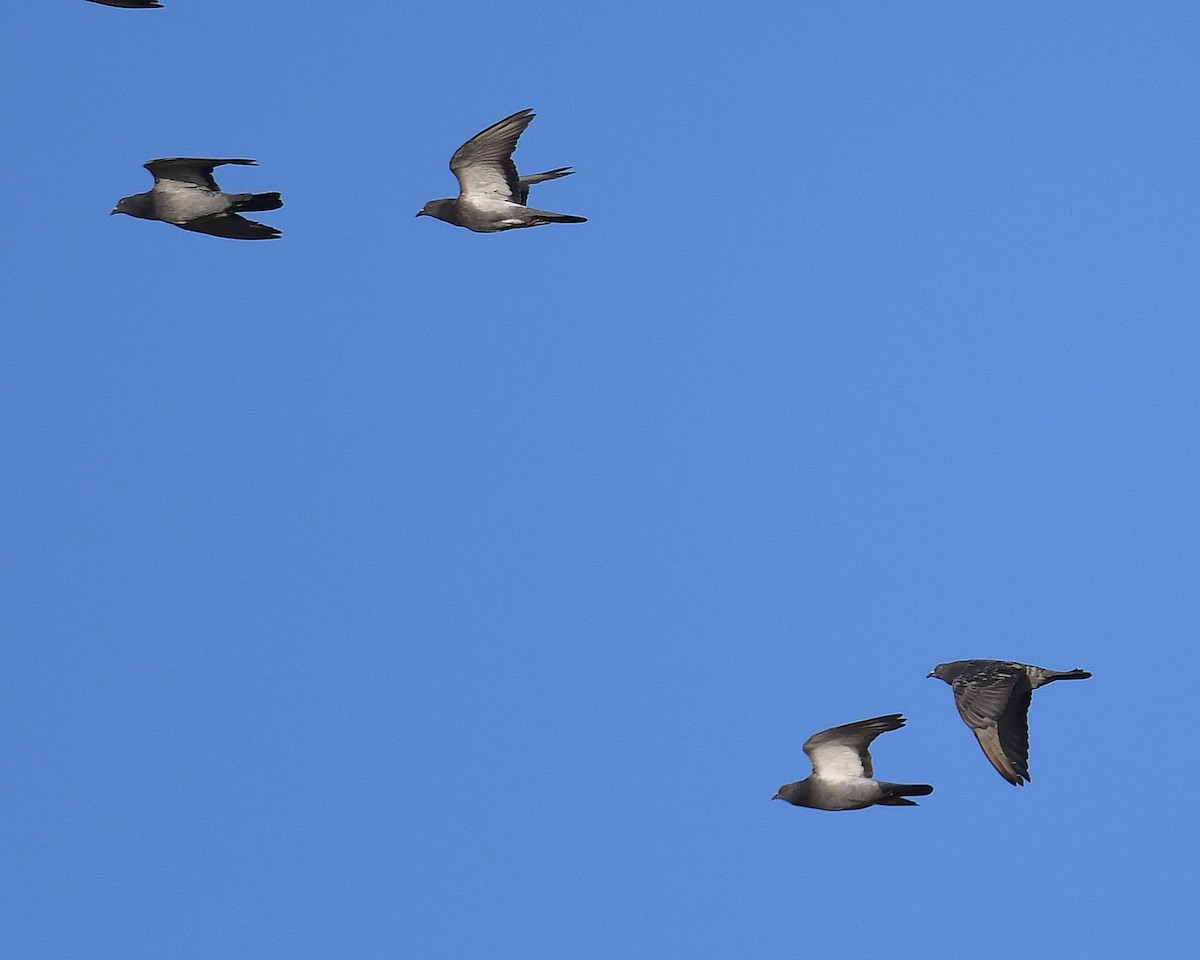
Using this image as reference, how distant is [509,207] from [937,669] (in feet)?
40.6

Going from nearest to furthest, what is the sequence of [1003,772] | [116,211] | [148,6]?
1. [148,6]
2. [1003,772]
3. [116,211]

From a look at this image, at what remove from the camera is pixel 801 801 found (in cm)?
2933

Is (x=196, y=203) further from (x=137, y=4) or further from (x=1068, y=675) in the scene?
(x=1068, y=675)

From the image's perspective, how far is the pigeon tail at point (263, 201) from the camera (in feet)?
93.5

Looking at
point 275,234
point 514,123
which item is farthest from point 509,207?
point 275,234

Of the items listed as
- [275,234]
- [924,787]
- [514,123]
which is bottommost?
[924,787]

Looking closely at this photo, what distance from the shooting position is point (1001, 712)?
2947 centimetres

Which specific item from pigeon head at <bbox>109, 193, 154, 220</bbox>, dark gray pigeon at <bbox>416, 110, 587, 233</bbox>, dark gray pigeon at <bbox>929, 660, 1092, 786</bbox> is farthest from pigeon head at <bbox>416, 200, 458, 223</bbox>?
dark gray pigeon at <bbox>929, 660, 1092, 786</bbox>

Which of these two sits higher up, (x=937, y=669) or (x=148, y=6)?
(x=148, y=6)

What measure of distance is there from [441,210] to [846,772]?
13.0 meters

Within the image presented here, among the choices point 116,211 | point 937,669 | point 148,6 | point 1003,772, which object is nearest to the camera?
point 148,6

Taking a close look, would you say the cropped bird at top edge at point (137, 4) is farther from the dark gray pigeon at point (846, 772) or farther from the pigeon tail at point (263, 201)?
the dark gray pigeon at point (846, 772)

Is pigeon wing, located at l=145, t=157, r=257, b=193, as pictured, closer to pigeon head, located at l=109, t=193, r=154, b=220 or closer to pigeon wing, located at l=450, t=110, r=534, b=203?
pigeon head, located at l=109, t=193, r=154, b=220

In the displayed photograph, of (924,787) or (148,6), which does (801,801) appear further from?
(148,6)
